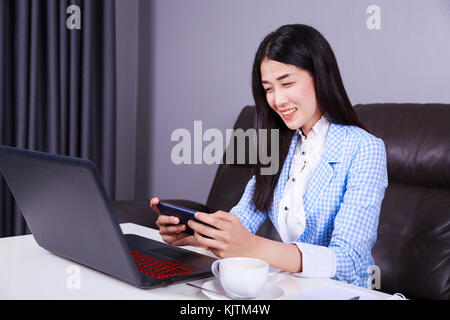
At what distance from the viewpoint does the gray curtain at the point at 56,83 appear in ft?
7.48

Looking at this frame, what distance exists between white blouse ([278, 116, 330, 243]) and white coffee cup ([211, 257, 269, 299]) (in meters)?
0.51

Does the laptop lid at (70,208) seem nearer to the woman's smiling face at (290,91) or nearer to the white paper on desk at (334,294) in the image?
the white paper on desk at (334,294)

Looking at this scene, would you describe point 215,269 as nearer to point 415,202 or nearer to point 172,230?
point 172,230

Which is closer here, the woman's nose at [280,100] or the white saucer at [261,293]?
the white saucer at [261,293]

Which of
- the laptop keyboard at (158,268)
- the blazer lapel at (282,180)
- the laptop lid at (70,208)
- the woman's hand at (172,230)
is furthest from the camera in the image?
the blazer lapel at (282,180)

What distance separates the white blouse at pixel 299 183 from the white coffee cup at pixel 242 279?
0.51 meters

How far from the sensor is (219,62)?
8.13 ft

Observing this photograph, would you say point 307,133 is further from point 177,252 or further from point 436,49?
point 436,49

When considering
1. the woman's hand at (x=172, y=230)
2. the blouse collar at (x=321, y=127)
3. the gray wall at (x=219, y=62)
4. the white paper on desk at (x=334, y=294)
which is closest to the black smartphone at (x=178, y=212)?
the woman's hand at (x=172, y=230)

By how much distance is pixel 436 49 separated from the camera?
66.6 inches

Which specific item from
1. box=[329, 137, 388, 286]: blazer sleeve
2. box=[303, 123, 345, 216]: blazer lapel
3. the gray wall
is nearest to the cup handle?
box=[329, 137, 388, 286]: blazer sleeve

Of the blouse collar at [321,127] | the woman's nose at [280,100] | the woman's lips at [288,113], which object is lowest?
the blouse collar at [321,127]

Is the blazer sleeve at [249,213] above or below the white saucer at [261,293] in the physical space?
below

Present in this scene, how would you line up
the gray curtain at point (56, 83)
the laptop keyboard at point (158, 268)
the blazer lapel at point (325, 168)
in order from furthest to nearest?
1. the gray curtain at point (56, 83)
2. the blazer lapel at point (325, 168)
3. the laptop keyboard at point (158, 268)
